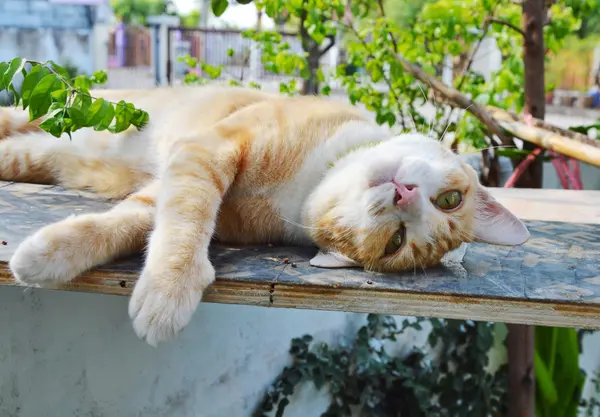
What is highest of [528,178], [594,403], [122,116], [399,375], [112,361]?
[122,116]

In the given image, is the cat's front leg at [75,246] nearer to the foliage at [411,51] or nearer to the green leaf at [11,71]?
the green leaf at [11,71]

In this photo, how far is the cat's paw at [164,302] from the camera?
5.00 ft

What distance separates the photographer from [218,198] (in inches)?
75.5

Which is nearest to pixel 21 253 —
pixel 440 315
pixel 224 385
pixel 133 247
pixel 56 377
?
pixel 133 247

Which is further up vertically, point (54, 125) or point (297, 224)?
point (54, 125)

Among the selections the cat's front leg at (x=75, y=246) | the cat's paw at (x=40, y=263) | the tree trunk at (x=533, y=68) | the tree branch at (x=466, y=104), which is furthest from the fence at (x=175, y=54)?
the cat's paw at (x=40, y=263)

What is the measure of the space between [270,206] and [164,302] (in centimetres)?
64

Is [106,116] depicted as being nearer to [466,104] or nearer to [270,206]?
[270,206]

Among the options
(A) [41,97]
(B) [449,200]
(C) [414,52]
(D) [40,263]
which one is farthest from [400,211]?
(C) [414,52]

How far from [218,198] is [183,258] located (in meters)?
0.32

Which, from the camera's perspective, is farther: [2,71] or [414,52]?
[414,52]

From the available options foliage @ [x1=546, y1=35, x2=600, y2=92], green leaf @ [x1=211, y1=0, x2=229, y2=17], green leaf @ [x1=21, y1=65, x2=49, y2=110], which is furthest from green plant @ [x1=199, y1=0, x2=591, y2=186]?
foliage @ [x1=546, y1=35, x2=600, y2=92]

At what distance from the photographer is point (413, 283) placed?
1.68 m

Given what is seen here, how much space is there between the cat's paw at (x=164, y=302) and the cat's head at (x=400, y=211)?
371mm
